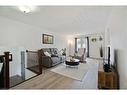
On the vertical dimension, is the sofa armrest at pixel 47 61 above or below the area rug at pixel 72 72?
above

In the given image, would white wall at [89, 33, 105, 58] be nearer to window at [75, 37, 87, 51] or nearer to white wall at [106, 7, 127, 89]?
window at [75, 37, 87, 51]

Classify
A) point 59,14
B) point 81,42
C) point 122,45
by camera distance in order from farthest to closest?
point 81,42 < point 59,14 < point 122,45

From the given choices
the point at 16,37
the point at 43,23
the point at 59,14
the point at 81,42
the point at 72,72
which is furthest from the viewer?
the point at 81,42

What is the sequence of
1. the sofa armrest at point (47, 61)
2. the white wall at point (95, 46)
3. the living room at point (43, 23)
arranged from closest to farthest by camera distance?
the living room at point (43, 23)
the sofa armrest at point (47, 61)
the white wall at point (95, 46)

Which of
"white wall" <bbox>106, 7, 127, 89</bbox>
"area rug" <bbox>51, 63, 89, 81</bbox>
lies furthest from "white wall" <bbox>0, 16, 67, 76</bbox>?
"white wall" <bbox>106, 7, 127, 89</bbox>

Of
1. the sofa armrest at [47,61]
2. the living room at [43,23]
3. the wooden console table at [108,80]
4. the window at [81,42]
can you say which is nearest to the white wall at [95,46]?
the window at [81,42]

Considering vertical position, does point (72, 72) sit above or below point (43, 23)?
below

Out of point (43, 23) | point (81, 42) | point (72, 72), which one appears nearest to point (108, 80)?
point (72, 72)

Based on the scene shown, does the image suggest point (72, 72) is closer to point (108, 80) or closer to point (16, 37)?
point (108, 80)

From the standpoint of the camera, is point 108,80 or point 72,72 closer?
point 108,80

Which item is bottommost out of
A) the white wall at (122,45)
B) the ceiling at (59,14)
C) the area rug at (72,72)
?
the area rug at (72,72)

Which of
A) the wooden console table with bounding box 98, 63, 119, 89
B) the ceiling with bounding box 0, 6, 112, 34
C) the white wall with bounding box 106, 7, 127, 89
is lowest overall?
the wooden console table with bounding box 98, 63, 119, 89

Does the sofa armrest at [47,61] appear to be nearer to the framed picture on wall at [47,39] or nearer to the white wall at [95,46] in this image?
the framed picture on wall at [47,39]
